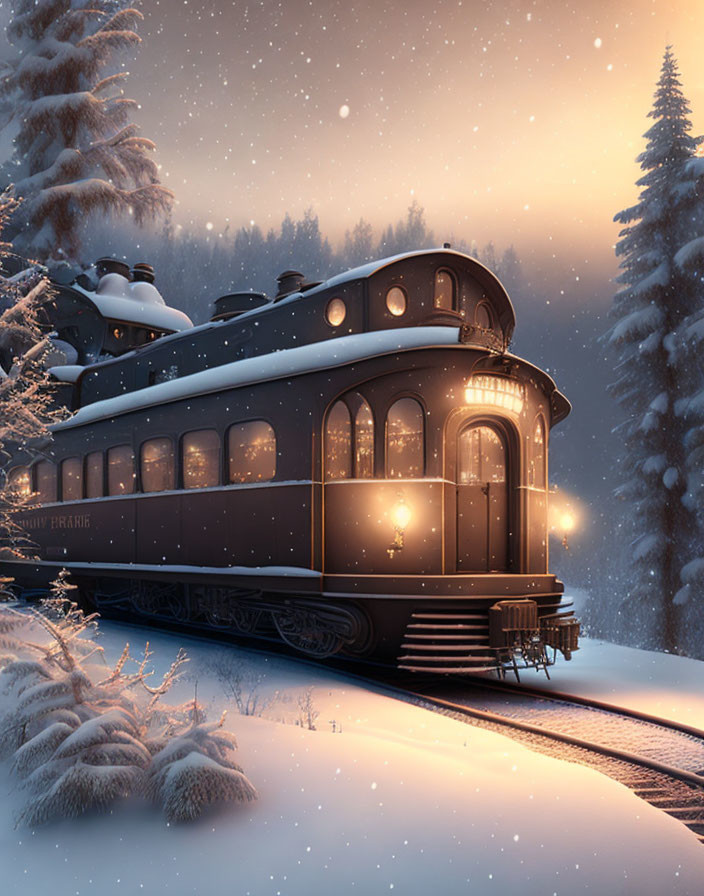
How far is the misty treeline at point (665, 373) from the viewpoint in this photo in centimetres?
1898

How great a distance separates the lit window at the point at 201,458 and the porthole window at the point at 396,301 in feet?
10.2

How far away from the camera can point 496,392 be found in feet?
32.6

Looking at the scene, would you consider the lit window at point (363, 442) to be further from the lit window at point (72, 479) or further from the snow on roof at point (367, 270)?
the lit window at point (72, 479)

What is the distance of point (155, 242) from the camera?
2133 inches

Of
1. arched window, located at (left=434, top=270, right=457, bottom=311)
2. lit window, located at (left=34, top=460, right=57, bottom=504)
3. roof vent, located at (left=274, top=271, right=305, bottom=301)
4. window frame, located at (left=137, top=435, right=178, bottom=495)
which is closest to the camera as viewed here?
arched window, located at (left=434, top=270, right=457, bottom=311)

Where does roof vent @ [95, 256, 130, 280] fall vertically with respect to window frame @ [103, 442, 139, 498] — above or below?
above

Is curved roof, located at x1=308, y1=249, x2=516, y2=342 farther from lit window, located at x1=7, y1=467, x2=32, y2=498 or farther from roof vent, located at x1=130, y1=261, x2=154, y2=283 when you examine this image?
roof vent, located at x1=130, y1=261, x2=154, y2=283

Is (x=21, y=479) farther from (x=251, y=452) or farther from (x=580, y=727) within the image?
(x=580, y=727)

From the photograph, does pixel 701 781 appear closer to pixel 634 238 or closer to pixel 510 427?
pixel 510 427

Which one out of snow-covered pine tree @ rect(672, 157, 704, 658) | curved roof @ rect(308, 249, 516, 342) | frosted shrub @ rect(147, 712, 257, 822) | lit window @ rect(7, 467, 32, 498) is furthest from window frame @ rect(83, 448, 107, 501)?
snow-covered pine tree @ rect(672, 157, 704, 658)

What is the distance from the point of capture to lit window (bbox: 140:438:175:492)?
1217cm

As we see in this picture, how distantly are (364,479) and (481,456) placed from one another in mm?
1664

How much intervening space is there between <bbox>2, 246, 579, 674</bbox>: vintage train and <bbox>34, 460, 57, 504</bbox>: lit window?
138 inches

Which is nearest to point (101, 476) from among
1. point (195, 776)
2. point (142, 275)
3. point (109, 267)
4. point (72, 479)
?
point (72, 479)
